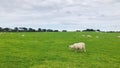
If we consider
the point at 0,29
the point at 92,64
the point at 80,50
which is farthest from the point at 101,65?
the point at 0,29

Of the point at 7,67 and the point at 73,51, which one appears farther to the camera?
the point at 73,51

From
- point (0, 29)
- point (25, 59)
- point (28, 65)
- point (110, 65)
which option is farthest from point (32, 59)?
point (0, 29)

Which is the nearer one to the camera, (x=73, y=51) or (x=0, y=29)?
(x=73, y=51)

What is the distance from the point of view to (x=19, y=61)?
881 inches

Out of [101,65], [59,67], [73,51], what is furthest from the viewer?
[73,51]

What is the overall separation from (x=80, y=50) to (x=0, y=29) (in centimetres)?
11876

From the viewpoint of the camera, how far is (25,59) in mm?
23375

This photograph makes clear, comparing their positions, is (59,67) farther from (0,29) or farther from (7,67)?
(0,29)

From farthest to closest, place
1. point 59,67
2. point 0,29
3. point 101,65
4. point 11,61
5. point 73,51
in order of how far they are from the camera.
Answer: point 0,29
point 73,51
point 11,61
point 101,65
point 59,67

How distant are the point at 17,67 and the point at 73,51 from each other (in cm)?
1156

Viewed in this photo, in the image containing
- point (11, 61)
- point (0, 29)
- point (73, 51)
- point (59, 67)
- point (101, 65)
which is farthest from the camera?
point (0, 29)

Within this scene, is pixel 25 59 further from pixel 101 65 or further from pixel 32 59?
pixel 101 65

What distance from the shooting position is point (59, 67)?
19312 mm

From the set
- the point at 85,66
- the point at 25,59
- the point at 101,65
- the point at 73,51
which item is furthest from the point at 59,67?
the point at 73,51
